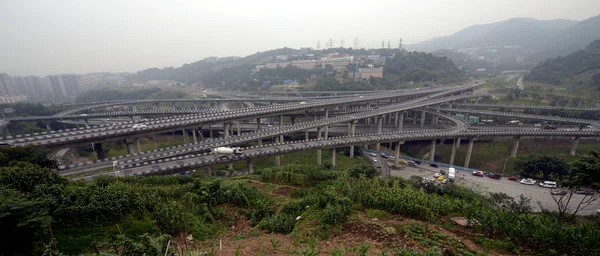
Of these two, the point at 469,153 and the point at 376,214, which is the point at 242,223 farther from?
the point at 469,153

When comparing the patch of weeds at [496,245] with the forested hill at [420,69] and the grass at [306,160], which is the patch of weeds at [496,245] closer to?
the grass at [306,160]

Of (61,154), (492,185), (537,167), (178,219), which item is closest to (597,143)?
(537,167)

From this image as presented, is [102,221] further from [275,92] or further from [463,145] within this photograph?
[275,92]

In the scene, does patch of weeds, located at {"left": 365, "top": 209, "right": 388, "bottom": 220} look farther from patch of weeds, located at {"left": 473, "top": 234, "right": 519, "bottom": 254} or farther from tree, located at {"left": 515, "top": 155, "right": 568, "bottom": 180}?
tree, located at {"left": 515, "top": 155, "right": 568, "bottom": 180}

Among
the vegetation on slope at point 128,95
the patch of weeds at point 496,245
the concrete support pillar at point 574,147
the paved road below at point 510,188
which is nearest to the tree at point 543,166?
the paved road below at point 510,188

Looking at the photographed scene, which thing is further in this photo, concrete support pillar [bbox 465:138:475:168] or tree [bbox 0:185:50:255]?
concrete support pillar [bbox 465:138:475:168]

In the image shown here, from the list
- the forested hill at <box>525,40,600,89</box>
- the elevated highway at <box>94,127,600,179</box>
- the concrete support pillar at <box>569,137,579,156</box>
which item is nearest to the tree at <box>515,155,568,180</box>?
the elevated highway at <box>94,127,600,179</box>
